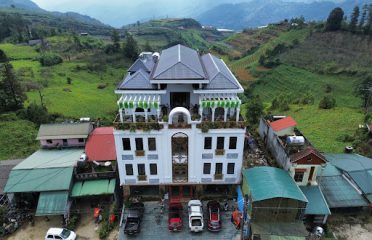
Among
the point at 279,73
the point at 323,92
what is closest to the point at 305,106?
the point at 323,92

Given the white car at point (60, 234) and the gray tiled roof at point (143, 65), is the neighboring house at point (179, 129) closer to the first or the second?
the gray tiled roof at point (143, 65)

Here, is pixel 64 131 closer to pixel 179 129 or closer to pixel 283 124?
pixel 179 129

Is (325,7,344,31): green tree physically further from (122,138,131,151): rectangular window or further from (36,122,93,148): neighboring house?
(122,138,131,151): rectangular window

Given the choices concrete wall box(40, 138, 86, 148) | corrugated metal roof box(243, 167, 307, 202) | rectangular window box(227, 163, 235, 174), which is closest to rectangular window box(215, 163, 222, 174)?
rectangular window box(227, 163, 235, 174)

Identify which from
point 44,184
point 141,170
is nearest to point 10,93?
point 44,184

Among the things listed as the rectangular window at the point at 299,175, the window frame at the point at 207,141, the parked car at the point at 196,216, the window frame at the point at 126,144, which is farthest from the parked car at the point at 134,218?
the rectangular window at the point at 299,175
